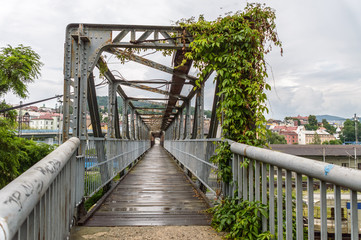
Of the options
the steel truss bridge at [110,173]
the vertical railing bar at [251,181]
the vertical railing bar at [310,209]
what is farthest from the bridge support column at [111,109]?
the vertical railing bar at [310,209]

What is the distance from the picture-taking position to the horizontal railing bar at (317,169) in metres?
1.24

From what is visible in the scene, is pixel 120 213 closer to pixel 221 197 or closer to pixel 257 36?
pixel 221 197

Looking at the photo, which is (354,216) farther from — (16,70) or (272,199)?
(16,70)

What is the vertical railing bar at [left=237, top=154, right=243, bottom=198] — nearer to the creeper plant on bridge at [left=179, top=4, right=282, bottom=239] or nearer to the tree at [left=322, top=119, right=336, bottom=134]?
the creeper plant on bridge at [left=179, top=4, right=282, bottom=239]

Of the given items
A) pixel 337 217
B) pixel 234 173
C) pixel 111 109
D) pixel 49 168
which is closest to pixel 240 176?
pixel 234 173

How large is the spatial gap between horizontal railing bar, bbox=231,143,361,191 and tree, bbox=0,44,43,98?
8.09 meters

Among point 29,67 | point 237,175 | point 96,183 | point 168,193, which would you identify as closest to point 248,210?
point 237,175

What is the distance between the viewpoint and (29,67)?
8.23 meters

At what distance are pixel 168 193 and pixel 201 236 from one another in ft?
9.04

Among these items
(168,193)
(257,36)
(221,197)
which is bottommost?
(168,193)

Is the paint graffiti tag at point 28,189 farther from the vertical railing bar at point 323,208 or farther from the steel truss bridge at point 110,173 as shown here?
the vertical railing bar at point 323,208

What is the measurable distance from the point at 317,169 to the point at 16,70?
8.81m

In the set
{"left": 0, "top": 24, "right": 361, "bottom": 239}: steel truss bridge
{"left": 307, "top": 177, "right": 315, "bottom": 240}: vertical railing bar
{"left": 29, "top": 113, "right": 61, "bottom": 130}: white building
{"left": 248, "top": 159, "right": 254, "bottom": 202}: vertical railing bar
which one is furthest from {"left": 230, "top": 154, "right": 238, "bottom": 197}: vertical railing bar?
{"left": 29, "top": 113, "right": 61, "bottom": 130}: white building

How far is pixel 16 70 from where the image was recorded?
7891 millimetres
